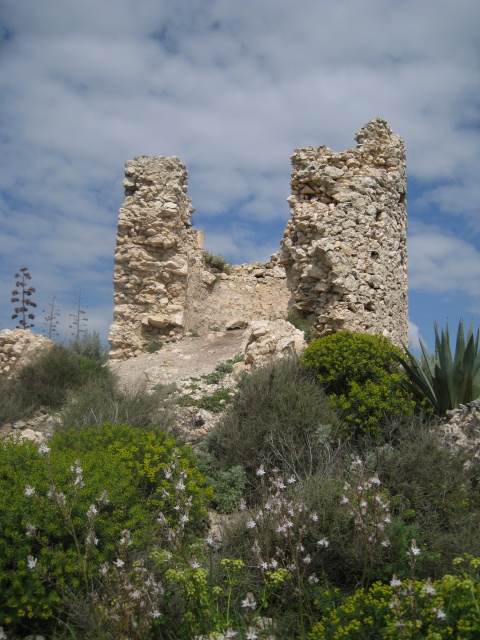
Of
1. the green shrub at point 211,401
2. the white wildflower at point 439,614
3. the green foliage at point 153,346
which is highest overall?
the green foliage at point 153,346

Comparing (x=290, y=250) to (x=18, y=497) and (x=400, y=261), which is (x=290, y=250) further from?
(x=18, y=497)

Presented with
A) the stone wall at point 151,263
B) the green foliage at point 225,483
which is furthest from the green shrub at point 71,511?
the stone wall at point 151,263

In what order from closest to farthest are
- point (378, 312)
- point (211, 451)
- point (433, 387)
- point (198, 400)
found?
point (211, 451), point (433, 387), point (198, 400), point (378, 312)

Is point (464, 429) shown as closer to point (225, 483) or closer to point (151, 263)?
point (225, 483)

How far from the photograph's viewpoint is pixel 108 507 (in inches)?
187

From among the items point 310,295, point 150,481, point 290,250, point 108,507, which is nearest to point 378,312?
point 310,295

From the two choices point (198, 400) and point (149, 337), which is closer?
point (198, 400)

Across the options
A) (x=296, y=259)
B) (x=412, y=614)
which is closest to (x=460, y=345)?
(x=296, y=259)

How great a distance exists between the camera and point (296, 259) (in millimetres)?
11578

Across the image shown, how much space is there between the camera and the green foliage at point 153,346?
1218 centimetres

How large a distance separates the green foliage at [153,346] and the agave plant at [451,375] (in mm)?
5975

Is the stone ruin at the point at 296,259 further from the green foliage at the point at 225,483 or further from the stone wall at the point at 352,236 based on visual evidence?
the green foliage at the point at 225,483

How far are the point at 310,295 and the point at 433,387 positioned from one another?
13.7ft

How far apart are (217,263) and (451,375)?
7632 mm
